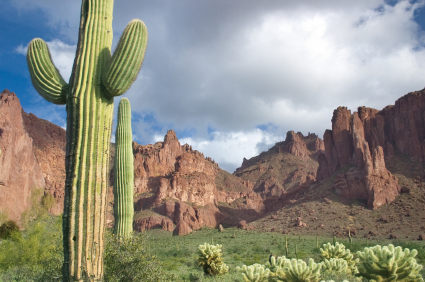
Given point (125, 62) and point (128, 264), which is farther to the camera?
point (128, 264)

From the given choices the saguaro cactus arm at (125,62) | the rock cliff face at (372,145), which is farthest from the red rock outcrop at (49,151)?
the rock cliff face at (372,145)

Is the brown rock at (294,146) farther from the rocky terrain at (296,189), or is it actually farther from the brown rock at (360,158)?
the brown rock at (360,158)

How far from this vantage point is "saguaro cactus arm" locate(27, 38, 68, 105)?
591 centimetres

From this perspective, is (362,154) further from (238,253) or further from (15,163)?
(15,163)

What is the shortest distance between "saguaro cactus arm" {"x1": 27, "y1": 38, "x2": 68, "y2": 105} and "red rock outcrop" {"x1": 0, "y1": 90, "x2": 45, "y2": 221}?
38.4m

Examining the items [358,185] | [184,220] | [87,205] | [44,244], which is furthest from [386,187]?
[87,205]

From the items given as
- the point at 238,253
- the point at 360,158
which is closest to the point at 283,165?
the point at 360,158

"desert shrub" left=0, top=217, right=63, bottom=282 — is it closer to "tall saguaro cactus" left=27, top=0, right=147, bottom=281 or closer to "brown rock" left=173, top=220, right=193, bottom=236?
"tall saguaro cactus" left=27, top=0, right=147, bottom=281

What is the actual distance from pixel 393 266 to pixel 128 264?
20.6 ft

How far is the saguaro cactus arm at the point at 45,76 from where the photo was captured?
591cm

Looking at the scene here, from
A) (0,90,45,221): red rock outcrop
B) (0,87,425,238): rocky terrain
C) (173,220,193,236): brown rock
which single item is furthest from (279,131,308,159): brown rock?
(0,90,45,221): red rock outcrop

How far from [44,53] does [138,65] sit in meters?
1.97

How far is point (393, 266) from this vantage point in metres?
4.46

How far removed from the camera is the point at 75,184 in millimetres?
5227
